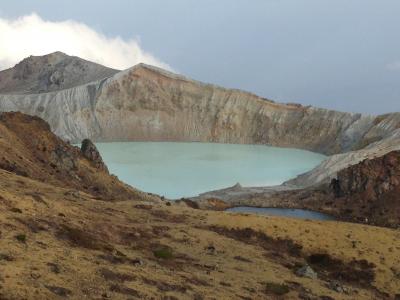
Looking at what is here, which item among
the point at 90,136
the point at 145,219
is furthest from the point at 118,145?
the point at 145,219

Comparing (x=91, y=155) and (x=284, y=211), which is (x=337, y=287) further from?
(x=284, y=211)

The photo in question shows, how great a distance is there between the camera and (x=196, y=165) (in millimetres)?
130750

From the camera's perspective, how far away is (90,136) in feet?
610

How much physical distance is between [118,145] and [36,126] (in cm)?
9198

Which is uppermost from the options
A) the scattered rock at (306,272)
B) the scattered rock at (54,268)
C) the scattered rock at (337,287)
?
the scattered rock at (54,268)

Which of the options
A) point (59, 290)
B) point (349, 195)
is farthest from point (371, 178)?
point (59, 290)

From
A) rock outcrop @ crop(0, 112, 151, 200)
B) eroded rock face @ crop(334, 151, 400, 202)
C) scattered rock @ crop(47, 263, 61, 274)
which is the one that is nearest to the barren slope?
scattered rock @ crop(47, 263, 61, 274)

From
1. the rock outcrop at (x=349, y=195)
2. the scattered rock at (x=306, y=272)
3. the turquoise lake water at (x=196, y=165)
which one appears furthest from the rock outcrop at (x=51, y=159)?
the scattered rock at (x=306, y=272)

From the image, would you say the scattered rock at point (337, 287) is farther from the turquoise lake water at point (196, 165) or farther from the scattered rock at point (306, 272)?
the turquoise lake water at point (196, 165)

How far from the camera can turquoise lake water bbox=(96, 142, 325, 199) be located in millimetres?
107525

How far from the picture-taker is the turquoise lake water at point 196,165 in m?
108

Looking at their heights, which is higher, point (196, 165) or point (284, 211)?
point (196, 165)

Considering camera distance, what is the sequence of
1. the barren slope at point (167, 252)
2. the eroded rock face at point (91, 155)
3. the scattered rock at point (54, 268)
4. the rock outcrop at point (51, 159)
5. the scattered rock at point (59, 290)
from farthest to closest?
the eroded rock face at point (91, 155), the rock outcrop at point (51, 159), the barren slope at point (167, 252), the scattered rock at point (54, 268), the scattered rock at point (59, 290)

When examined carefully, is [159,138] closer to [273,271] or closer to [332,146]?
[332,146]
